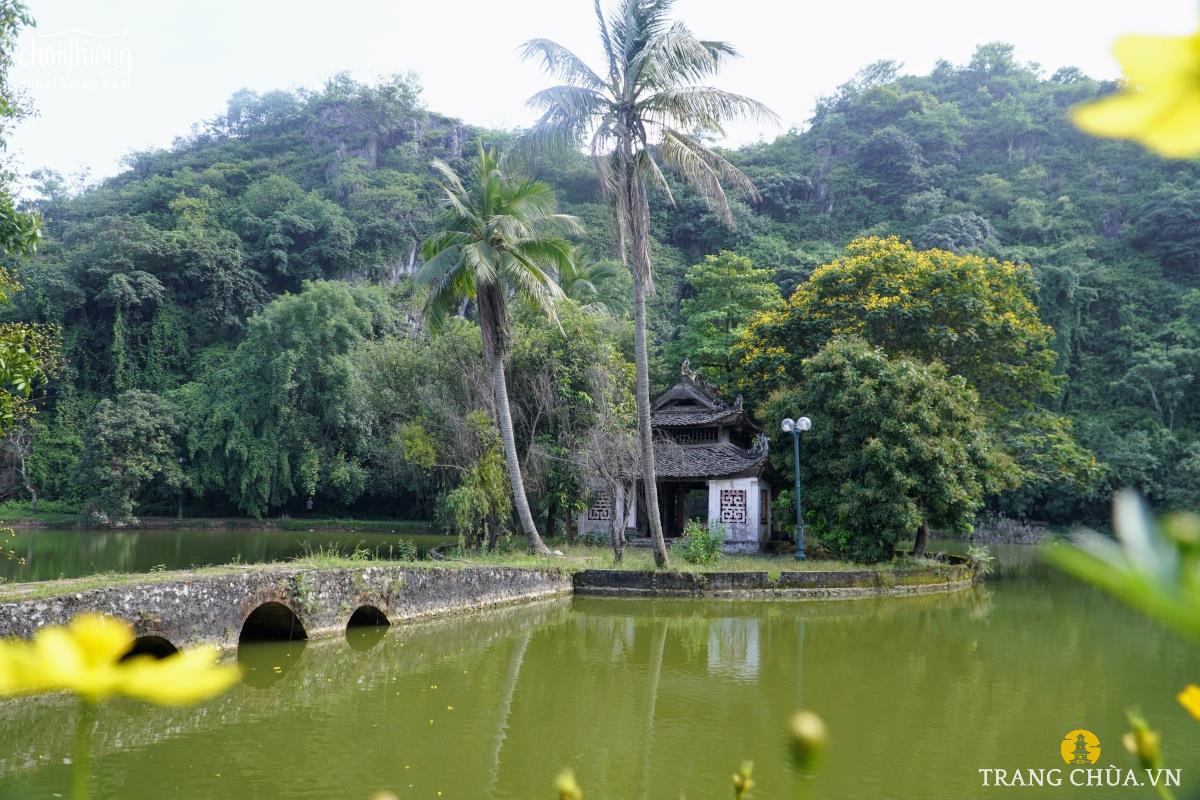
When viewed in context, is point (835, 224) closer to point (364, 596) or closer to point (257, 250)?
point (257, 250)

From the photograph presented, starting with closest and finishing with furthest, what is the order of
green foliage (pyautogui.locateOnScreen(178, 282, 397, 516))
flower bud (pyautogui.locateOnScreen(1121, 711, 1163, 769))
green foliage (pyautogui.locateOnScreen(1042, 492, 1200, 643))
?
green foliage (pyautogui.locateOnScreen(1042, 492, 1200, 643)), flower bud (pyautogui.locateOnScreen(1121, 711, 1163, 769)), green foliage (pyautogui.locateOnScreen(178, 282, 397, 516))

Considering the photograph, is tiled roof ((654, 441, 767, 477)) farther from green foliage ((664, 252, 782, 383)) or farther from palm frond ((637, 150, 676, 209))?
palm frond ((637, 150, 676, 209))

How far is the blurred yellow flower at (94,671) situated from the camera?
54 centimetres

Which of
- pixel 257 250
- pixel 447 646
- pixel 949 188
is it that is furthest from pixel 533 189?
pixel 949 188

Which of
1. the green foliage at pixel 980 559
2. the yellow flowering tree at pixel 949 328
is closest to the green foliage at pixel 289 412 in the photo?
the yellow flowering tree at pixel 949 328

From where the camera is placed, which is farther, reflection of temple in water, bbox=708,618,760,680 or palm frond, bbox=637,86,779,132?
palm frond, bbox=637,86,779,132

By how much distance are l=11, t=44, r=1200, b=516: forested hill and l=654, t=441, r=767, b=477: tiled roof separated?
6815 mm

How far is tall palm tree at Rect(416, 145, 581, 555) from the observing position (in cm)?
1647

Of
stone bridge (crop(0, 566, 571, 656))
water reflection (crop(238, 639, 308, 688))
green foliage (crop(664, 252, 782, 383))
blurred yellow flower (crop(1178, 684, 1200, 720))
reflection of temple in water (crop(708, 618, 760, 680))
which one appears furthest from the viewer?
green foliage (crop(664, 252, 782, 383))

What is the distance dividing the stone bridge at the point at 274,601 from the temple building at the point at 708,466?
257 inches

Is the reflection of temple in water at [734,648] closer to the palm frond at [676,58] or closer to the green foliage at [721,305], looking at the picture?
the palm frond at [676,58]

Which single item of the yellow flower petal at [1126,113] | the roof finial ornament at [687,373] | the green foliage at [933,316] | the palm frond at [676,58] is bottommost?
the yellow flower petal at [1126,113]

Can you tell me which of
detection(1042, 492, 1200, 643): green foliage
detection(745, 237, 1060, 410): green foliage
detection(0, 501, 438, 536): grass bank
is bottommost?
detection(0, 501, 438, 536): grass bank

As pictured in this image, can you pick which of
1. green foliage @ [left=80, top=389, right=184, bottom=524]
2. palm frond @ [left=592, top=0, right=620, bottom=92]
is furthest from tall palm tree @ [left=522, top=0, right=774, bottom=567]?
green foliage @ [left=80, top=389, right=184, bottom=524]
